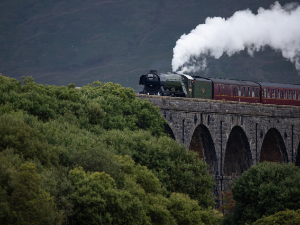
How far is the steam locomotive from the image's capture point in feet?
178

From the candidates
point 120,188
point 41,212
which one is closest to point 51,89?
point 120,188

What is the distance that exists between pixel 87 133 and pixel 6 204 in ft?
46.4

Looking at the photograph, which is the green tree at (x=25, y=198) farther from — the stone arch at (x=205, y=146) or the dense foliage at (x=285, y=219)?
the stone arch at (x=205, y=146)

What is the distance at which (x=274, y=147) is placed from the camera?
67.4 metres

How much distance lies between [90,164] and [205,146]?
31955 millimetres

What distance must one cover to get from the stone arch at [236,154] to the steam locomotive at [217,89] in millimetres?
4357

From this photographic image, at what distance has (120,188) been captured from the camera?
87.5 feet

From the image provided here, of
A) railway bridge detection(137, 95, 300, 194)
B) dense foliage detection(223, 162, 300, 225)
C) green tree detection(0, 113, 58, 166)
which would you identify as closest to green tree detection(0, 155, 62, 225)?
green tree detection(0, 113, 58, 166)

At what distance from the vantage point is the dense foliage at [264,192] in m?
33.2

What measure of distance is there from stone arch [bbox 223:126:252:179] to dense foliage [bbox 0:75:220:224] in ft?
64.3

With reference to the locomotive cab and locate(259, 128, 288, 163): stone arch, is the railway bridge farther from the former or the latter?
the locomotive cab

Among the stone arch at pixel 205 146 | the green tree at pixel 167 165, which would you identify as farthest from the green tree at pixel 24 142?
the stone arch at pixel 205 146

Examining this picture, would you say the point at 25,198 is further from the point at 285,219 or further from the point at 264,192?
the point at 264,192

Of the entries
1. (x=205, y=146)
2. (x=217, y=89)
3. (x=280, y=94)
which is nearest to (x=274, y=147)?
(x=280, y=94)
